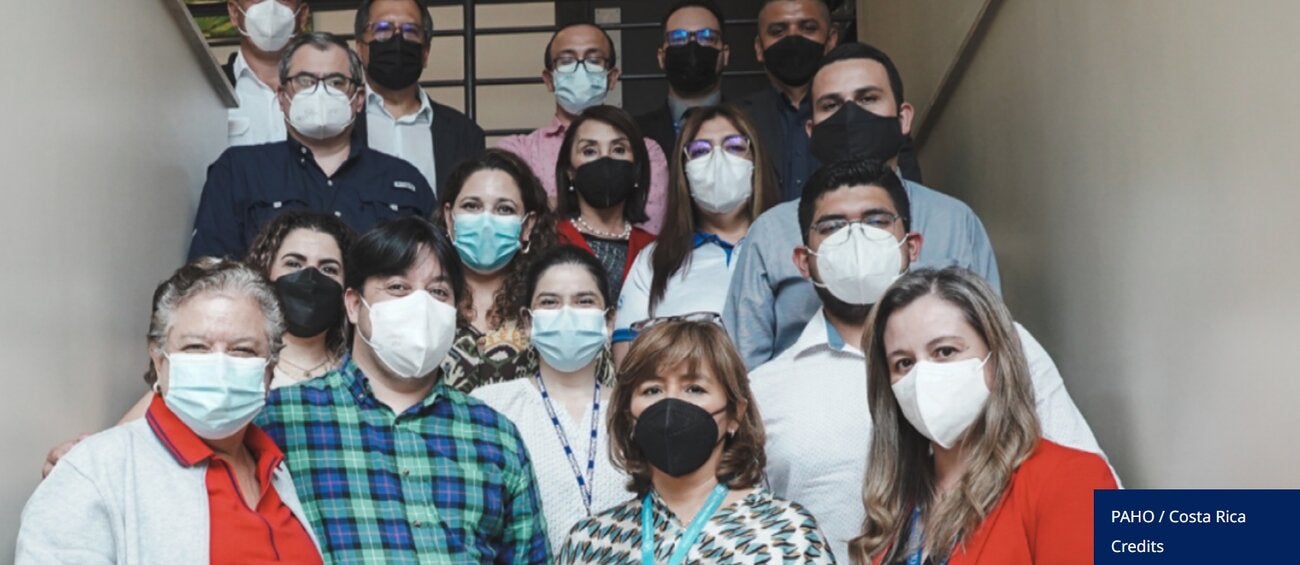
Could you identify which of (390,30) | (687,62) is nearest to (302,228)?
(390,30)

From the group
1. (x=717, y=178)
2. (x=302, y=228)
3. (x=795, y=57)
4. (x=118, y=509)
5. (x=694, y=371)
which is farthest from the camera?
(x=795, y=57)

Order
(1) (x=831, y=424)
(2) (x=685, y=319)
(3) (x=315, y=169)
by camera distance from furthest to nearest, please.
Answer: (3) (x=315, y=169) < (1) (x=831, y=424) < (2) (x=685, y=319)

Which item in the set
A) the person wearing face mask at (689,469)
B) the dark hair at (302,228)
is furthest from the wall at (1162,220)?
the dark hair at (302,228)

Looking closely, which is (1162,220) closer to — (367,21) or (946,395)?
(946,395)

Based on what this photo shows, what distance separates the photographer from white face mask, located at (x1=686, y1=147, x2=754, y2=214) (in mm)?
5027

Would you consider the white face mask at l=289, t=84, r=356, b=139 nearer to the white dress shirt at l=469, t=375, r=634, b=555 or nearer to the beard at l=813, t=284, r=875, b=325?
the white dress shirt at l=469, t=375, r=634, b=555

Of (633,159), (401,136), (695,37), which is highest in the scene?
(695,37)

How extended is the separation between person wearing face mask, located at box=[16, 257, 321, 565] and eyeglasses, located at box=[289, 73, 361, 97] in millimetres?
2044

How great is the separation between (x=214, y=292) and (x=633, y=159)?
231 cm

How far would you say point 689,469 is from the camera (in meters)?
3.34

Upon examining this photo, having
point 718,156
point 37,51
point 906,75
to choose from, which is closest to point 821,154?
point 718,156

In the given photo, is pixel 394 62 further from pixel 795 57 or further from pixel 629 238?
pixel 795 57

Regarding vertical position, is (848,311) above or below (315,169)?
below

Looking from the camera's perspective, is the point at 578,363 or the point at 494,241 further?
the point at 494,241
